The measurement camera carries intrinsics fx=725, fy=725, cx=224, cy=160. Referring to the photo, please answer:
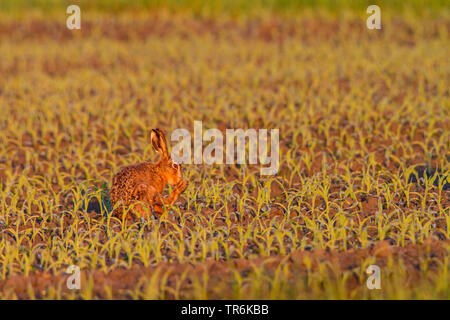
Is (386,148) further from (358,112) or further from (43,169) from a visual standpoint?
(43,169)

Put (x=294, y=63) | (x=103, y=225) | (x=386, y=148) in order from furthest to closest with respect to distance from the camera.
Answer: (x=294, y=63) < (x=386, y=148) < (x=103, y=225)

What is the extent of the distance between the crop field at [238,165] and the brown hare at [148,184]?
0.42ft

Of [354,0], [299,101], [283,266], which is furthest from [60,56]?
[283,266]

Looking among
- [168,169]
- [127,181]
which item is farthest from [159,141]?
[127,181]

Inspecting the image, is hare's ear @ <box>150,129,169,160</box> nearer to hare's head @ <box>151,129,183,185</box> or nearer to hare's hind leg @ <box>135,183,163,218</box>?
hare's head @ <box>151,129,183,185</box>

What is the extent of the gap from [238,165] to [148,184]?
2.08 metres

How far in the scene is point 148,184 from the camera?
529cm

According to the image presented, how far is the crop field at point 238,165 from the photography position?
4398mm

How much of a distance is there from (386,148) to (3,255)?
385cm

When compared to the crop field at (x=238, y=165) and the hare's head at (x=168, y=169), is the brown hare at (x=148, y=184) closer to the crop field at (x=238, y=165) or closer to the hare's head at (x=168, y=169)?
the hare's head at (x=168, y=169)

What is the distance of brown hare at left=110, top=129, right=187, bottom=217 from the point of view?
5270mm

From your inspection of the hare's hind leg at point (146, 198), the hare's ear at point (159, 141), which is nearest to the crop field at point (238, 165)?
the hare's hind leg at point (146, 198)

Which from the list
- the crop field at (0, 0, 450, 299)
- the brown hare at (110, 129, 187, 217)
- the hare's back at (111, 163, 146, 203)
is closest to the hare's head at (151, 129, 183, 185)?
the brown hare at (110, 129, 187, 217)

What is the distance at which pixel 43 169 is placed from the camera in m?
7.41
